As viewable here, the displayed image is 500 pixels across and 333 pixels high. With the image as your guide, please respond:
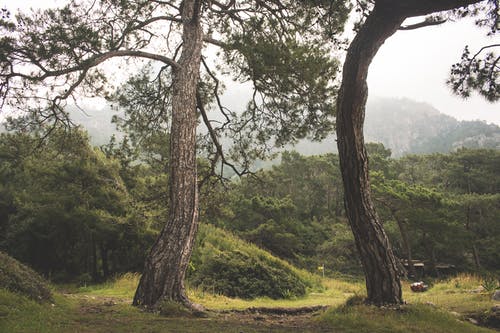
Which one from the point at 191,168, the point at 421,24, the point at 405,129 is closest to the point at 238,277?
the point at 191,168

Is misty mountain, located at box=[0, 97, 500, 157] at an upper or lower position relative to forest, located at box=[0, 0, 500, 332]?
upper

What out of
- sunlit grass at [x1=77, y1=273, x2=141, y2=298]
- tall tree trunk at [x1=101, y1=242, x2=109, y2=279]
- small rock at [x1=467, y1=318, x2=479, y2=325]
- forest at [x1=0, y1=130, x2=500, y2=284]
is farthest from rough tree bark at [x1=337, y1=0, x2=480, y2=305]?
tall tree trunk at [x1=101, y1=242, x2=109, y2=279]

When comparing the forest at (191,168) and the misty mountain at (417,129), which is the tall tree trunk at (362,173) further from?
the misty mountain at (417,129)

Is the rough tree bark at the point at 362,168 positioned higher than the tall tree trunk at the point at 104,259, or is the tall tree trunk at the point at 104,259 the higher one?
the rough tree bark at the point at 362,168

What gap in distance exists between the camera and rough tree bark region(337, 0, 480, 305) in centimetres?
403

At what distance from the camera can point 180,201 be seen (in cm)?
475

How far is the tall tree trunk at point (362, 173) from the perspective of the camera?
4.05 metres

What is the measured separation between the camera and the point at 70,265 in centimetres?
1224

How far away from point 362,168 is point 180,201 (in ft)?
8.34

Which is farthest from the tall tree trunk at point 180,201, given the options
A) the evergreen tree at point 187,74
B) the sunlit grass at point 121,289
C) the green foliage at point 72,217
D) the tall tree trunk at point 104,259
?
the tall tree trunk at point 104,259

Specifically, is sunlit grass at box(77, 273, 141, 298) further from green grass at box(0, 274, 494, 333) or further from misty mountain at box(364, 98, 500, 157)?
misty mountain at box(364, 98, 500, 157)

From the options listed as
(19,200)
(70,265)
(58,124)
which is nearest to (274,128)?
(58,124)

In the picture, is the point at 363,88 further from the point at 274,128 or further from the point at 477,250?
the point at 477,250

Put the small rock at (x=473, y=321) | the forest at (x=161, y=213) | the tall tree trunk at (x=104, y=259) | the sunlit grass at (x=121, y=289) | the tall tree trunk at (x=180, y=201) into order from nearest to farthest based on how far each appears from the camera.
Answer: the tall tree trunk at (x=180, y=201)
the small rock at (x=473, y=321)
the sunlit grass at (x=121, y=289)
the forest at (x=161, y=213)
the tall tree trunk at (x=104, y=259)
